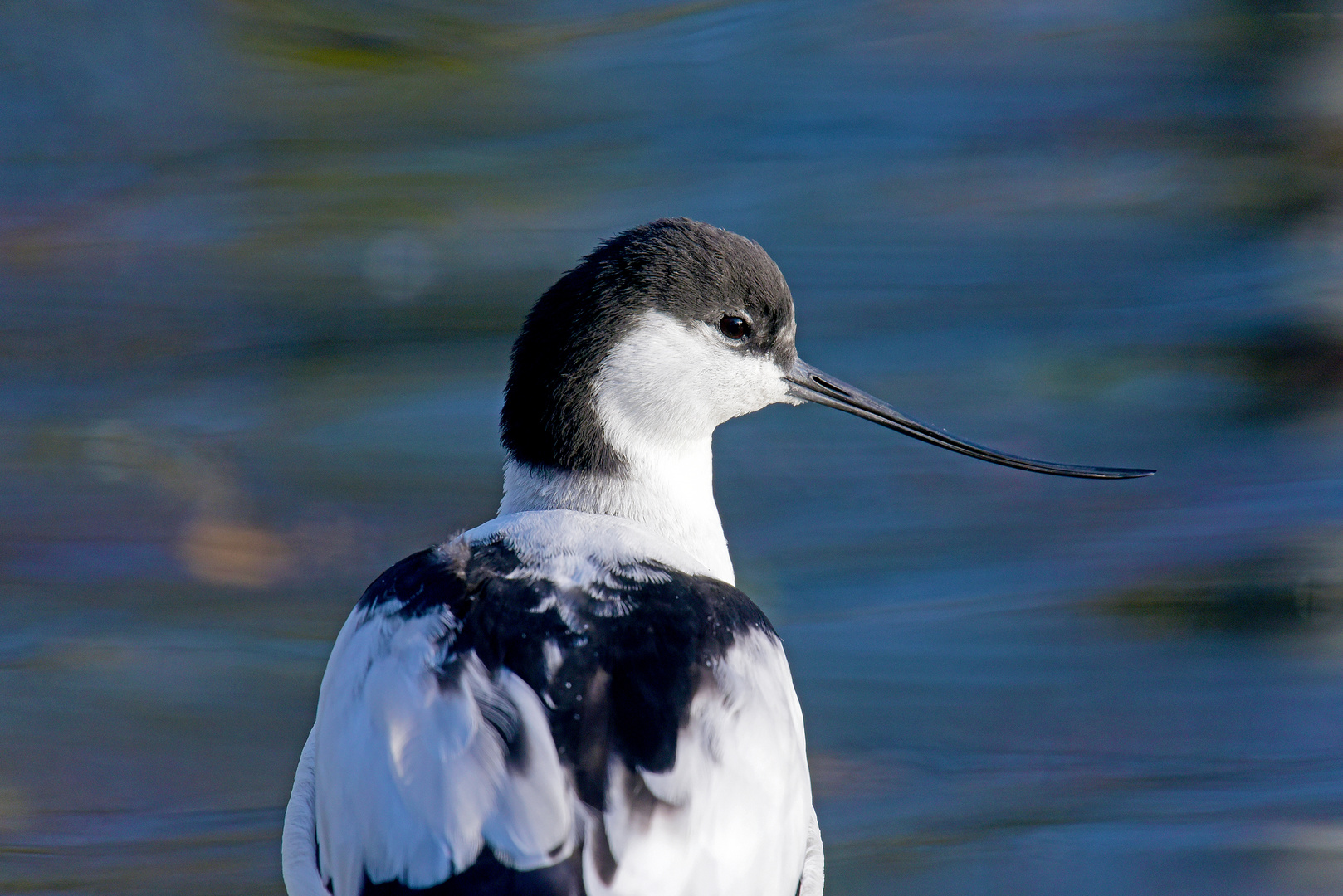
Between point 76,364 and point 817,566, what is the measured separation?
2131mm

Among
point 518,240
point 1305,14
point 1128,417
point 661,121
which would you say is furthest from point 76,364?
point 1305,14

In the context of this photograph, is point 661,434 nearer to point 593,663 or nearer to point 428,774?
point 593,663

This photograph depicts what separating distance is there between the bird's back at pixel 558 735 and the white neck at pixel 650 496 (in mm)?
159

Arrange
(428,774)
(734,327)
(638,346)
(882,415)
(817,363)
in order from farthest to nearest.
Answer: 1. (817,363)
2. (882,415)
3. (734,327)
4. (638,346)
5. (428,774)

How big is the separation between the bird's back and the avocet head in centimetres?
21

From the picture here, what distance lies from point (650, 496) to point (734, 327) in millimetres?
282

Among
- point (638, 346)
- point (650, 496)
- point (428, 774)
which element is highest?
point (638, 346)

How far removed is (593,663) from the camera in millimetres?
1466

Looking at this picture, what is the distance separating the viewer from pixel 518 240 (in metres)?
3.63

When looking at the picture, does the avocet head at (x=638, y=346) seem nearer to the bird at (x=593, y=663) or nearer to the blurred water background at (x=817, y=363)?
the bird at (x=593, y=663)

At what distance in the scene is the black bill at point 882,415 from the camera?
205cm

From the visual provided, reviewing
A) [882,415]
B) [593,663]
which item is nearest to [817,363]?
[882,415]

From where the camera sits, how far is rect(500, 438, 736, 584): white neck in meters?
1.83

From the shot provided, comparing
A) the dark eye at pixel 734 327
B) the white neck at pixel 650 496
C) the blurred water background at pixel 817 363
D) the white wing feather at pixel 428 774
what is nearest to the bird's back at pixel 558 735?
the white wing feather at pixel 428 774
